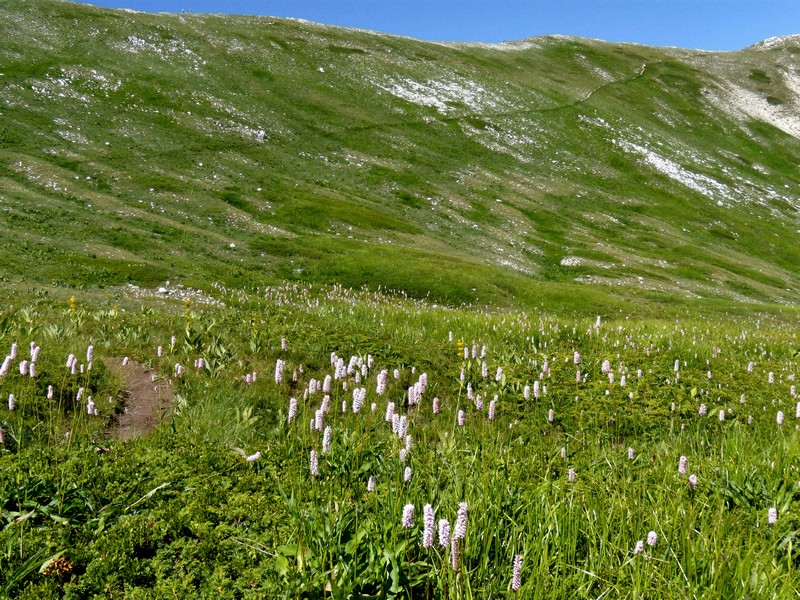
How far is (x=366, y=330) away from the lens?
44.5ft

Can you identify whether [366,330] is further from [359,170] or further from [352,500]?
[359,170]

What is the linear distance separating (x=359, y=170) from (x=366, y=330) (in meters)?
65.0

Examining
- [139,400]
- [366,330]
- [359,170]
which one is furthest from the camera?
[359,170]

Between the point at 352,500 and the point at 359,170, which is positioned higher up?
the point at 359,170

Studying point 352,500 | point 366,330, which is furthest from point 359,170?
point 352,500

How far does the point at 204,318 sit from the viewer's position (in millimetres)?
13086

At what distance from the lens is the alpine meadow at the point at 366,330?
3.97 meters

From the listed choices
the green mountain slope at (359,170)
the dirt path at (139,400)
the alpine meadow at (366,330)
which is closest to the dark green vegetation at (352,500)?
the alpine meadow at (366,330)

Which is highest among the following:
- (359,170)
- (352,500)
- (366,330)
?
(359,170)

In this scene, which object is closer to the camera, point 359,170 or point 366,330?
point 366,330

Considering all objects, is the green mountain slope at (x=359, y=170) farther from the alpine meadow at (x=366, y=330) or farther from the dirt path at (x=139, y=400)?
the dirt path at (x=139, y=400)

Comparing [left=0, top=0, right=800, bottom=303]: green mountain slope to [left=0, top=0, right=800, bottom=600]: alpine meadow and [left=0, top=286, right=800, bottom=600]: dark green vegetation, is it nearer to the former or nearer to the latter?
[left=0, top=0, right=800, bottom=600]: alpine meadow

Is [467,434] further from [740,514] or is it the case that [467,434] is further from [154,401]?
[154,401]

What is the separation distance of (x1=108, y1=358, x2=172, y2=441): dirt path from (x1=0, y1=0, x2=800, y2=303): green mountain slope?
54.2 feet
